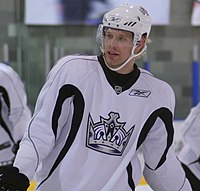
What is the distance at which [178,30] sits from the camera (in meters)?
5.27

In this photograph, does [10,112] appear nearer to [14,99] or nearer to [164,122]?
[14,99]

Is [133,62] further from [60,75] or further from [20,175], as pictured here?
[20,175]

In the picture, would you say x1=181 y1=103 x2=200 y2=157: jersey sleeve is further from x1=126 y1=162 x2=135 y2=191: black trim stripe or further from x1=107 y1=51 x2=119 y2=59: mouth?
x1=107 y1=51 x2=119 y2=59: mouth

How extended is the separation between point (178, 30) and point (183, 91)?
491 millimetres

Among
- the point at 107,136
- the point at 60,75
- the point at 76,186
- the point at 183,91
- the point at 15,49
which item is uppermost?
the point at 60,75

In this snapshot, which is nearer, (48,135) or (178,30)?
(48,135)

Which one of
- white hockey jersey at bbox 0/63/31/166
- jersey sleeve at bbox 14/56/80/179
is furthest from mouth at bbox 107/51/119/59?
white hockey jersey at bbox 0/63/31/166

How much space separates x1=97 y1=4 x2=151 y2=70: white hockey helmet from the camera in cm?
186

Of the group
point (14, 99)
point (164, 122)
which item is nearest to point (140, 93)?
point (164, 122)

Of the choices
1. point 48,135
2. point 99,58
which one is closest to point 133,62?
point 99,58

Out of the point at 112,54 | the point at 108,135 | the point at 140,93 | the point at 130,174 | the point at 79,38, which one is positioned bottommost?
the point at 79,38

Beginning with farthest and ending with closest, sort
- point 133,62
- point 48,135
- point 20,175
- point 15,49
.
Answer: point 15,49, point 133,62, point 48,135, point 20,175

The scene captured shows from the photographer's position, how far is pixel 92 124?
1853 millimetres

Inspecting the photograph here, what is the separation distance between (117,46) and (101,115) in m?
0.20
